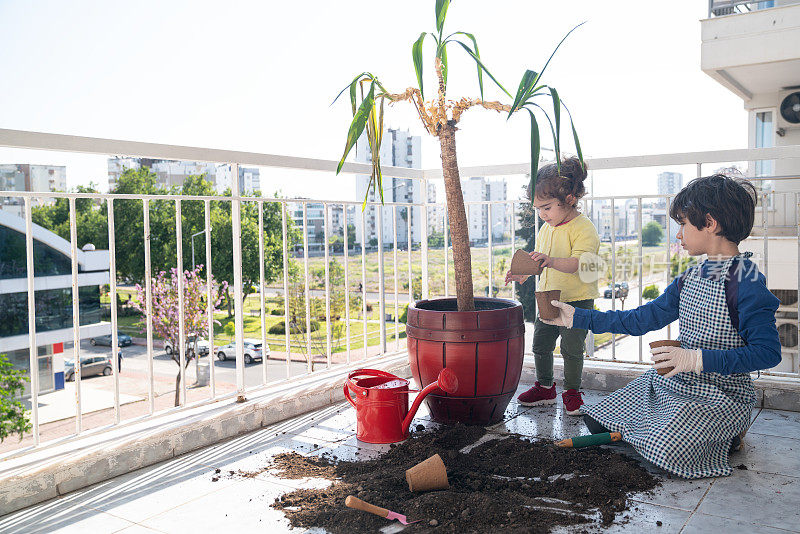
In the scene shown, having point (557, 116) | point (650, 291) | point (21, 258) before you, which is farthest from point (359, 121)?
point (21, 258)

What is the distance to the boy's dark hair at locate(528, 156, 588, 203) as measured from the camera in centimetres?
271

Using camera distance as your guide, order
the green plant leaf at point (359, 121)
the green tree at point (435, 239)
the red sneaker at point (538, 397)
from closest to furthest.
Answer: the green plant leaf at point (359, 121) < the red sneaker at point (538, 397) < the green tree at point (435, 239)

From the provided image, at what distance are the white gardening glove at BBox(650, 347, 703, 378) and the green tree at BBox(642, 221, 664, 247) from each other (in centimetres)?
130

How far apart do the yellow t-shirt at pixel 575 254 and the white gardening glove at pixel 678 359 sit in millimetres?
724

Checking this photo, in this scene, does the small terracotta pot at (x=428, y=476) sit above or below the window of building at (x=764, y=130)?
below

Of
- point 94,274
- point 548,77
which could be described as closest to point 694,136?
point 94,274

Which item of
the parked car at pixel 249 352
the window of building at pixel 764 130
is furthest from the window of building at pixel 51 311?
the window of building at pixel 764 130

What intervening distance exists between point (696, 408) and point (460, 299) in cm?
99

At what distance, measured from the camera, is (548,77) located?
2.43m

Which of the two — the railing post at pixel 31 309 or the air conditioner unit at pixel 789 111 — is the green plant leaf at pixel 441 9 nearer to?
the railing post at pixel 31 309

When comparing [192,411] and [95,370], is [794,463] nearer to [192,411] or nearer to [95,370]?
[192,411]

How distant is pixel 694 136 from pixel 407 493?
162 feet

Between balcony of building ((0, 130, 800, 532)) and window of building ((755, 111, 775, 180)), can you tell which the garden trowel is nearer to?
balcony of building ((0, 130, 800, 532))

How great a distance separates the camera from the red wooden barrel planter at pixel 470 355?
2377 millimetres
